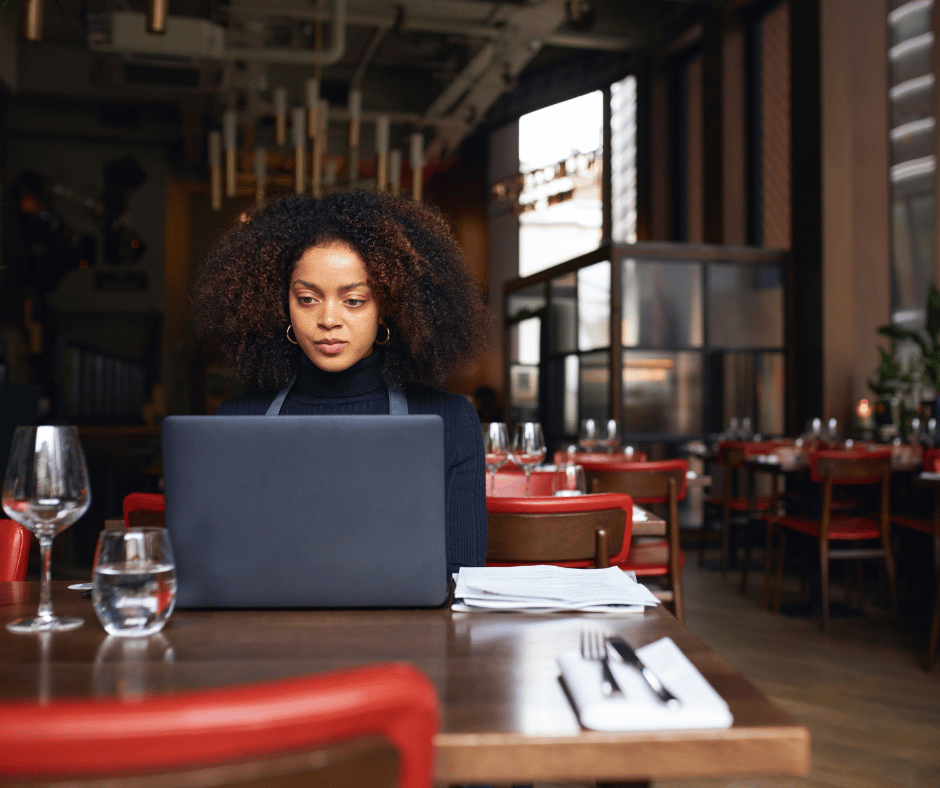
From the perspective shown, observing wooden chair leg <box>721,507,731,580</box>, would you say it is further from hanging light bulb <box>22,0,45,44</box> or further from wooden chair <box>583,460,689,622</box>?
hanging light bulb <box>22,0,45,44</box>

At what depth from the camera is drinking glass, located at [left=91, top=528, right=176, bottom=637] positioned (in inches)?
30.0

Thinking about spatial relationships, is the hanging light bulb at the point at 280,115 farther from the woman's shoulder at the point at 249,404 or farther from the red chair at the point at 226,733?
the red chair at the point at 226,733

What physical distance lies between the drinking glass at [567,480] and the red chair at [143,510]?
1.24 m

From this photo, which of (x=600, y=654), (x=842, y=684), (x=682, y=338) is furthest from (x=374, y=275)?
(x=682, y=338)

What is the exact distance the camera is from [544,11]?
7.23 metres

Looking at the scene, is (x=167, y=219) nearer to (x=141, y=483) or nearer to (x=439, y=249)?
(x=141, y=483)

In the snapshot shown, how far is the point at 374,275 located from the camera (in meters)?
1.33

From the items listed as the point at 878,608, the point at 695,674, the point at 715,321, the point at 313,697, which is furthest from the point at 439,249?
the point at 715,321

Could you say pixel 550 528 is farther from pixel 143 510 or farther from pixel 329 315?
pixel 143 510

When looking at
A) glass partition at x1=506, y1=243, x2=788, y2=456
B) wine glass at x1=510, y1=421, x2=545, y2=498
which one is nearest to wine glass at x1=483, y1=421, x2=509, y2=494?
wine glass at x1=510, y1=421, x2=545, y2=498

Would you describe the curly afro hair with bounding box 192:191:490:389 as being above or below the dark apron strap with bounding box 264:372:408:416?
above

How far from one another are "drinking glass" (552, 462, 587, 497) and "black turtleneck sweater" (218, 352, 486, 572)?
114 cm

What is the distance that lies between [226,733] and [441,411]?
1.05 metres

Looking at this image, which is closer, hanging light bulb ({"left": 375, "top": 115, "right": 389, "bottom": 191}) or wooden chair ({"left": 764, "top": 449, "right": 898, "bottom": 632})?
wooden chair ({"left": 764, "top": 449, "right": 898, "bottom": 632})
